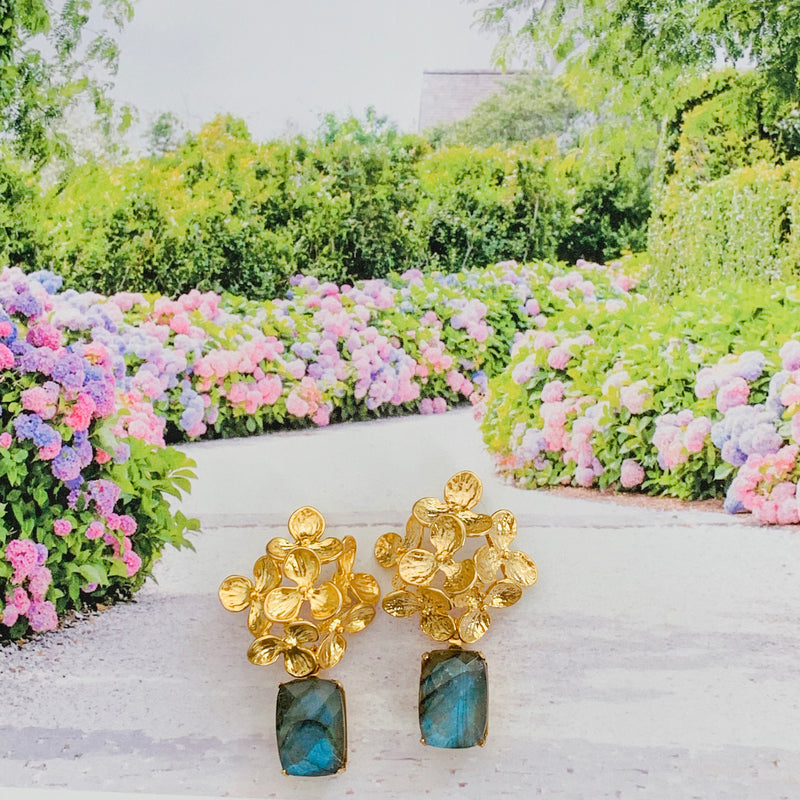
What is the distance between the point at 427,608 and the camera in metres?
1.37

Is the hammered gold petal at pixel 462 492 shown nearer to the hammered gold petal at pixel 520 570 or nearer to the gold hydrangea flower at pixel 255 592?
the hammered gold petal at pixel 520 570

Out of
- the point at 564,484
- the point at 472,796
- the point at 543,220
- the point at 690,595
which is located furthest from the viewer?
the point at 564,484

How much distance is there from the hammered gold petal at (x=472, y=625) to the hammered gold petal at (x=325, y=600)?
0.18 m

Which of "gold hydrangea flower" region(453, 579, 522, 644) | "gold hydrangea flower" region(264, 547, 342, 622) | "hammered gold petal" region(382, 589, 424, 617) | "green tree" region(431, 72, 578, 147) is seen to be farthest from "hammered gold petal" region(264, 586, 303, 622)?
"green tree" region(431, 72, 578, 147)

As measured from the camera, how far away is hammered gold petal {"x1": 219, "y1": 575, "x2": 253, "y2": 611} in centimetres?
137

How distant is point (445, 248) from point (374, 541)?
1.64 ft

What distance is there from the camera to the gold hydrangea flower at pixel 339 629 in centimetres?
136

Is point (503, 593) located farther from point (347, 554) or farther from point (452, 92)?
point (452, 92)

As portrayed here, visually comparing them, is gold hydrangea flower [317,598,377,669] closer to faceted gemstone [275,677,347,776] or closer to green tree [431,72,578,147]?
faceted gemstone [275,677,347,776]

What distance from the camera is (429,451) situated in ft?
5.04

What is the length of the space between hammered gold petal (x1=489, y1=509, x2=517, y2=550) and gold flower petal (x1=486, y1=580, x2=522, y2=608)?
0.05 m

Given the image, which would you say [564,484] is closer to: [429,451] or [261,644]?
[429,451]

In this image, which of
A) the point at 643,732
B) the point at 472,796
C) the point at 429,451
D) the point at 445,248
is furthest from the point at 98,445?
the point at 643,732

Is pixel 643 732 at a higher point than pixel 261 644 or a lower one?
lower
